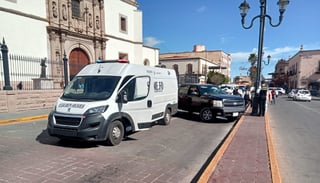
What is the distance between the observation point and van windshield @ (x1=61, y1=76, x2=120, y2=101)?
5607 millimetres

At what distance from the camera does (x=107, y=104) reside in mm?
5359

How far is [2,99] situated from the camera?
9.63 m

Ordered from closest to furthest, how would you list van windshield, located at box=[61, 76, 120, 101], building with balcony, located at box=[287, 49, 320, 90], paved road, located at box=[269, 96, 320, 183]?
paved road, located at box=[269, 96, 320, 183] → van windshield, located at box=[61, 76, 120, 101] → building with balcony, located at box=[287, 49, 320, 90]

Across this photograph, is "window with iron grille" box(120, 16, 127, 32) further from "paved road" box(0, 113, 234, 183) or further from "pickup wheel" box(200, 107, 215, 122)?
"paved road" box(0, 113, 234, 183)

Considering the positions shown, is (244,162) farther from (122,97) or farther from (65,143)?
(65,143)

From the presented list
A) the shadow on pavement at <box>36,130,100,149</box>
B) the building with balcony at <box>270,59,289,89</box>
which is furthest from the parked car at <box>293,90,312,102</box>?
the building with balcony at <box>270,59,289,89</box>

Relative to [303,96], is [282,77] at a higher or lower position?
higher

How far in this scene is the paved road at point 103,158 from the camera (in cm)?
371

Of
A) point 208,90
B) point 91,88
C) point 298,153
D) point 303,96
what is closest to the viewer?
point 298,153

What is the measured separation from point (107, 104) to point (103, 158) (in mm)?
1420

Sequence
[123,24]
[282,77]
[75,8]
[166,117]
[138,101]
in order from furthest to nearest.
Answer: [282,77] → [123,24] → [75,8] → [166,117] → [138,101]

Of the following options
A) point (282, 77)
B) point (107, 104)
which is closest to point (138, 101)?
point (107, 104)

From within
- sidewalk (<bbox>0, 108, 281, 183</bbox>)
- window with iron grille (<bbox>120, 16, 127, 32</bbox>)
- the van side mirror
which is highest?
window with iron grille (<bbox>120, 16, 127, 32</bbox>)

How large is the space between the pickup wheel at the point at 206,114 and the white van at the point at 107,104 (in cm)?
310
